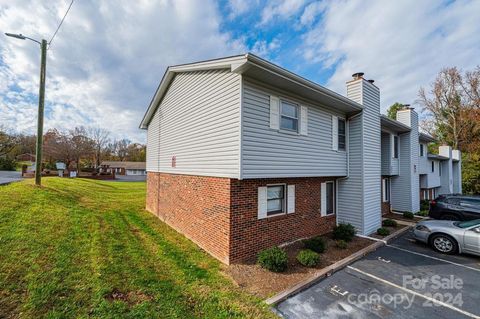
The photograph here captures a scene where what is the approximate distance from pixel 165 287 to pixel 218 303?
1.43 m

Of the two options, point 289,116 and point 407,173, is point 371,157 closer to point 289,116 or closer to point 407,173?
point 289,116

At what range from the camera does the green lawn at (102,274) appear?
436 centimetres

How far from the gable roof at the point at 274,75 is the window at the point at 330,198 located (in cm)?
355

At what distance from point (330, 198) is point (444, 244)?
4177mm

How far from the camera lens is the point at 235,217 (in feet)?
21.5

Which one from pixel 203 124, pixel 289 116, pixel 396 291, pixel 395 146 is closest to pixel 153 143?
pixel 203 124

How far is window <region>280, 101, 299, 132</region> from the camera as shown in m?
7.63

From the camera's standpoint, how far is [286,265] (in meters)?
6.30

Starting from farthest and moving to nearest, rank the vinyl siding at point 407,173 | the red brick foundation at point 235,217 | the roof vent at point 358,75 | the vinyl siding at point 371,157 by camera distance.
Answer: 1. the vinyl siding at point 407,173
2. the roof vent at point 358,75
3. the vinyl siding at point 371,157
4. the red brick foundation at point 235,217

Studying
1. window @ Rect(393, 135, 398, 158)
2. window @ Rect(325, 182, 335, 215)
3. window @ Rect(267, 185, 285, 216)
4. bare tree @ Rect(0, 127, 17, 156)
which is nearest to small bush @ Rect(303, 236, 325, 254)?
window @ Rect(267, 185, 285, 216)

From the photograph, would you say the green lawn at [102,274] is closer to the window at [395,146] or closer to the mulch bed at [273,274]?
the mulch bed at [273,274]

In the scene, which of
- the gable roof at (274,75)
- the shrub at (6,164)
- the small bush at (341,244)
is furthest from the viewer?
the shrub at (6,164)

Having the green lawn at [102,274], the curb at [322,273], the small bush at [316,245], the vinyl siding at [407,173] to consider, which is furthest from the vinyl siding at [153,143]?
the vinyl siding at [407,173]

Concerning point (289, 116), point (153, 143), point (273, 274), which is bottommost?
point (273, 274)
